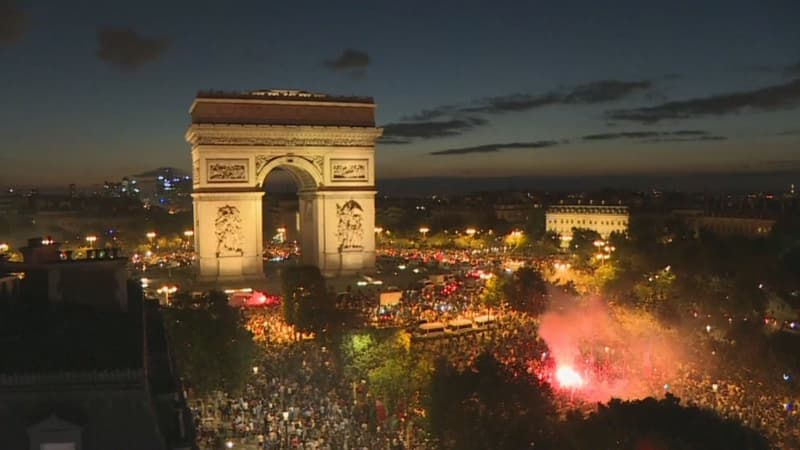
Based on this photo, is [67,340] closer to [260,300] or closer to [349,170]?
[260,300]

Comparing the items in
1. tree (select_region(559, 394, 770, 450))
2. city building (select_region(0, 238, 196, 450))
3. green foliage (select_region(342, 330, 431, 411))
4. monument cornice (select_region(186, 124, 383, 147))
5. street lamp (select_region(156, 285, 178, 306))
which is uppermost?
monument cornice (select_region(186, 124, 383, 147))

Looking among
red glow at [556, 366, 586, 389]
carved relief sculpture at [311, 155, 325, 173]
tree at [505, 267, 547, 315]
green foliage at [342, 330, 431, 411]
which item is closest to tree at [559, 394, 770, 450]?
green foliage at [342, 330, 431, 411]

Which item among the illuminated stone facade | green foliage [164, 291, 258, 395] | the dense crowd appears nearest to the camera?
the dense crowd

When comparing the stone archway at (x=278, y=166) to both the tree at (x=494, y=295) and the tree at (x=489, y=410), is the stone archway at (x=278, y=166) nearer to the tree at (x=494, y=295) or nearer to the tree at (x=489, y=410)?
the tree at (x=494, y=295)

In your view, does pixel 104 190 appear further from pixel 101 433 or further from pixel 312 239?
pixel 101 433

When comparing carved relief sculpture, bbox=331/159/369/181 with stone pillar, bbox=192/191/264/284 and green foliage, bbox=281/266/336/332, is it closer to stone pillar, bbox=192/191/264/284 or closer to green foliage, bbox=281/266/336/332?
stone pillar, bbox=192/191/264/284
